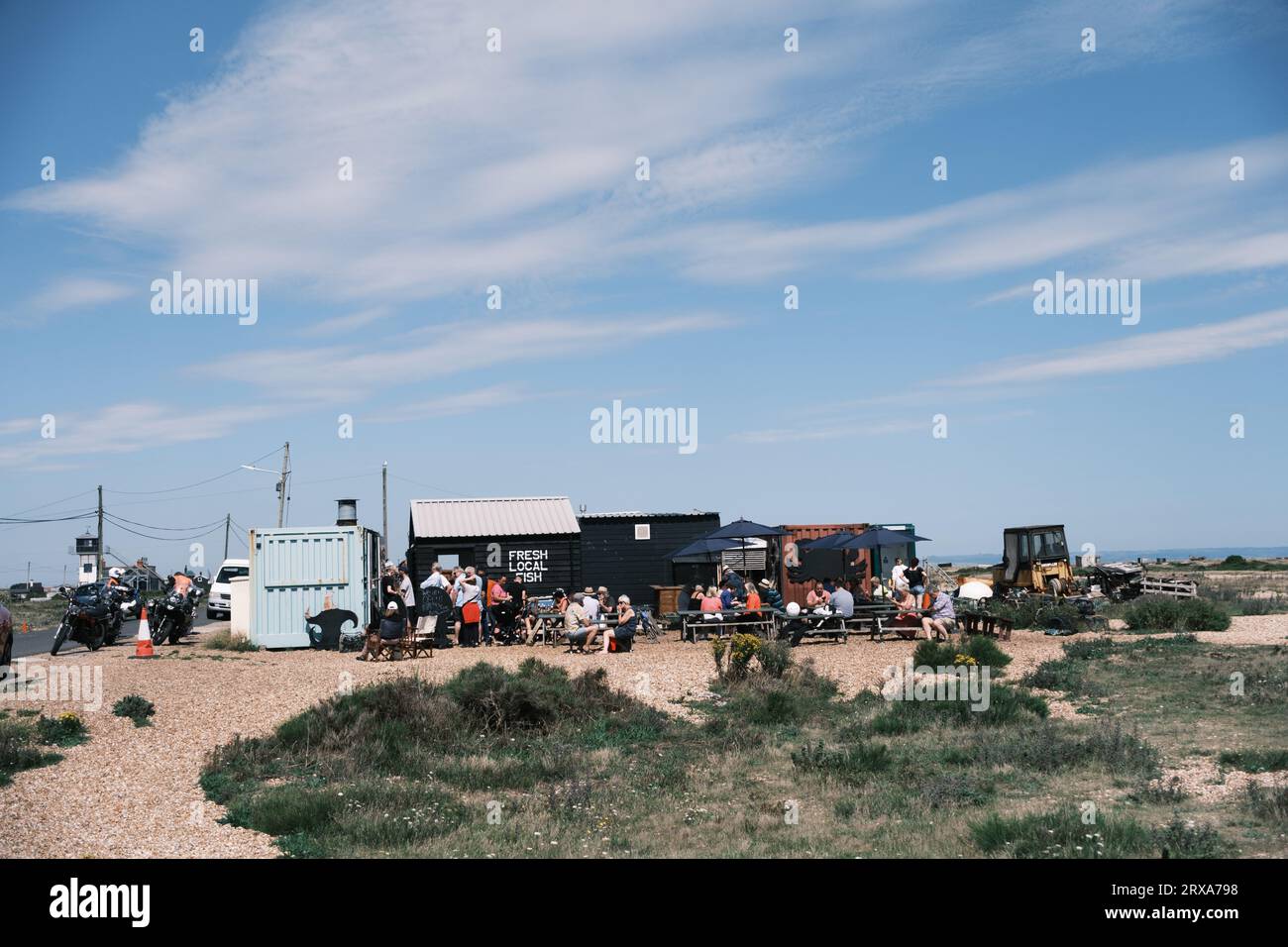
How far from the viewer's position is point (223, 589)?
34562mm

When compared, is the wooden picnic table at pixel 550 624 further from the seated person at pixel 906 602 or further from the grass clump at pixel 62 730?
the grass clump at pixel 62 730

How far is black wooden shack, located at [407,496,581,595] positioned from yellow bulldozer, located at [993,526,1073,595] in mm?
10740

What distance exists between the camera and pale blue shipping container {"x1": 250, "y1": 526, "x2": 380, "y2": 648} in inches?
818

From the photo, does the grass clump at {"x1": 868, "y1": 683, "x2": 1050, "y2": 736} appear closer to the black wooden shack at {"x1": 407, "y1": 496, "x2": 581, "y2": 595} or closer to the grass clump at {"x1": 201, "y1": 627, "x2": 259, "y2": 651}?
the grass clump at {"x1": 201, "y1": 627, "x2": 259, "y2": 651}

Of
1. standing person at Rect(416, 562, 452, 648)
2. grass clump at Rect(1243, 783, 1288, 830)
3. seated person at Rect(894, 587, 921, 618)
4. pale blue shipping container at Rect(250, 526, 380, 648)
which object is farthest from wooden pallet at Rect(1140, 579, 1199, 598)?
grass clump at Rect(1243, 783, 1288, 830)

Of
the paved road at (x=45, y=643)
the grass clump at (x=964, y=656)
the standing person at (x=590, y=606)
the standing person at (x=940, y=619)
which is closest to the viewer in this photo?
the grass clump at (x=964, y=656)

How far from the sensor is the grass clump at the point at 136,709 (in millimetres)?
11383

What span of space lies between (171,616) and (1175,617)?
62.9 feet

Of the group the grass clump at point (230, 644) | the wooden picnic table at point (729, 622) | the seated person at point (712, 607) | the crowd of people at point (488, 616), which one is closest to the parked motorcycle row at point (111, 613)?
the grass clump at point (230, 644)

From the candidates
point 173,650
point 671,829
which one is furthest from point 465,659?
point 671,829

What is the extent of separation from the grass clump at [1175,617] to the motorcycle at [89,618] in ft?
63.4

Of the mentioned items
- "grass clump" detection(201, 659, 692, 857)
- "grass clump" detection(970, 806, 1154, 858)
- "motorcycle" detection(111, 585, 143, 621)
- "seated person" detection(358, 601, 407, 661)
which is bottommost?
"grass clump" detection(201, 659, 692, 857)
